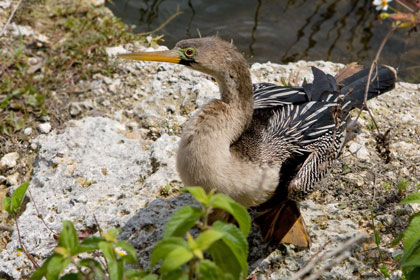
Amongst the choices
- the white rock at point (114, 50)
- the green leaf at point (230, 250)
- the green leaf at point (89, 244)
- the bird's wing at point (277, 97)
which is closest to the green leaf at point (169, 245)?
the green leaf at point (230, 250)

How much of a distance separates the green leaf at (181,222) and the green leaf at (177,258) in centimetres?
16

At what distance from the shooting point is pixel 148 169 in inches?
141

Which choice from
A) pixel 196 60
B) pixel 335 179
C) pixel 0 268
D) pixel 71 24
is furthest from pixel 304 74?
pixel 0 268

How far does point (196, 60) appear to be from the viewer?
2971 mm

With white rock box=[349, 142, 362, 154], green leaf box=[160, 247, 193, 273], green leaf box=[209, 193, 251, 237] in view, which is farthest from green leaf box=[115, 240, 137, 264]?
white rock box=[349, 142, 362, 154]

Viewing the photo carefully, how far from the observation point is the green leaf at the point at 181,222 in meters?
1.87

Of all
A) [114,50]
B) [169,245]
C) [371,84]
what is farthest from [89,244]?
[114,50]

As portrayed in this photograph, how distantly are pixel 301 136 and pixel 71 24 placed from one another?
2.84m

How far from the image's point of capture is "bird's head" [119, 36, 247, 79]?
293 cm

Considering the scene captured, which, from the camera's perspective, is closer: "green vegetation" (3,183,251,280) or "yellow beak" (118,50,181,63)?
"green vegetation" (3,183,251,280)

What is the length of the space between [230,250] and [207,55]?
4.37 feet

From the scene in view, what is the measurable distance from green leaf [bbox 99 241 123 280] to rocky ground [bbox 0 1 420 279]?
976 millimetres

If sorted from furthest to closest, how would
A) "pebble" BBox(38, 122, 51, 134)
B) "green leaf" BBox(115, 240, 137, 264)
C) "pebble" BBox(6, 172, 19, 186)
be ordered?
"pebble" BBox(38, 122, 51, 134), "pebble" BBox(6, 172, 19, 186), "green leaf" BBox(115, 240, 137, 264)

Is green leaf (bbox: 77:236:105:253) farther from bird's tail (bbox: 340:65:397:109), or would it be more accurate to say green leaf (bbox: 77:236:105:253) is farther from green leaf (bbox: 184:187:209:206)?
bird's tail (bbox: 340:65:397:109)
